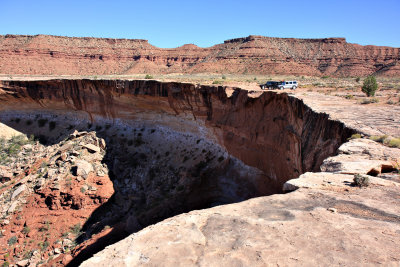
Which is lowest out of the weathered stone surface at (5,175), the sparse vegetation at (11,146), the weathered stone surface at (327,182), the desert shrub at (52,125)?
the weathered stone surface at (5,175)

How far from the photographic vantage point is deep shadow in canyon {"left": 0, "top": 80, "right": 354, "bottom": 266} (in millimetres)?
12340

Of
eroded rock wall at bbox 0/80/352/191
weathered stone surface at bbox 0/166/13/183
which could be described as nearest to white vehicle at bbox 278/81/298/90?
eroded rock wall at bbox 0/80/352/191

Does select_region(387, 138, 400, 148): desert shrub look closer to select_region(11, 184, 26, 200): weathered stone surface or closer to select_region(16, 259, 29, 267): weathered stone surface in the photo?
select_region(16, 259, 29, 267): weathered stone surface

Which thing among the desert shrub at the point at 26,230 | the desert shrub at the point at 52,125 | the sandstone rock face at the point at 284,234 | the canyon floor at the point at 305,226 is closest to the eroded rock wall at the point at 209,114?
the desert shrub at the point at 52,125

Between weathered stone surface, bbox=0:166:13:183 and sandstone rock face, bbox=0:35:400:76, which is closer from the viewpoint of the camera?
weathered stone surface, bbox=0:166:13:183

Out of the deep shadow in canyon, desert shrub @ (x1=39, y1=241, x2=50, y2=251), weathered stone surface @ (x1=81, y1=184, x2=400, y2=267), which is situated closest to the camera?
weathered stone surface @ (x1=81, y1=184, x2=400, y2=267)

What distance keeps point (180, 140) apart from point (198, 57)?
66563 mm

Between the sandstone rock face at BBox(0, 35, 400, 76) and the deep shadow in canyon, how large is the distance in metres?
39.1

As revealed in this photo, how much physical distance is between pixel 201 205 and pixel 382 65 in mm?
64375

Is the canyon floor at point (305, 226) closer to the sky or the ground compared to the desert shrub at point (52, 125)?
closer to the sky

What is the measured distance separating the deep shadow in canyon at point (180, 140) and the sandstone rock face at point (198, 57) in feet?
128

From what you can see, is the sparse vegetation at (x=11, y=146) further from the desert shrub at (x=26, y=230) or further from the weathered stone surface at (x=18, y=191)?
the desert shrub at (x=26, y=230)

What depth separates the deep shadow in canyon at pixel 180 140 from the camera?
40.5 ft

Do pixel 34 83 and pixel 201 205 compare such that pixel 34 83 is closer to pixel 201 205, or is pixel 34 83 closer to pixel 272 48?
pixel 201 205
